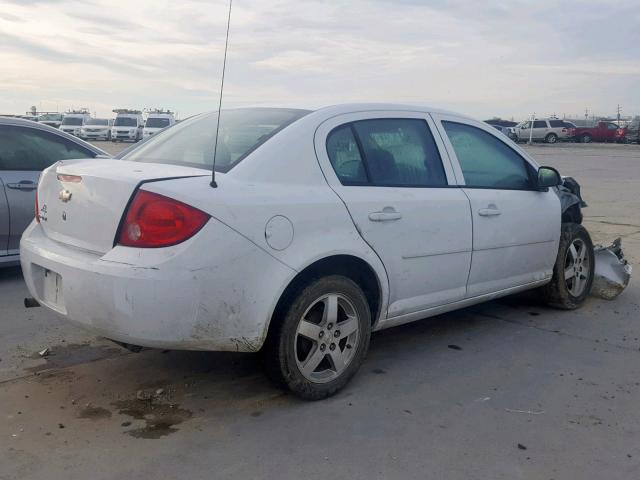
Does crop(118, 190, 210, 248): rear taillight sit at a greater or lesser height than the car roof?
lesser

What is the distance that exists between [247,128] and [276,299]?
112 centimetres

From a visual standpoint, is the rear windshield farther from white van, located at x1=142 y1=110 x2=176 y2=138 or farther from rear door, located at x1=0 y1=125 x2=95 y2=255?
white van, located at x1=142 y1=110 x2=176 y2=138

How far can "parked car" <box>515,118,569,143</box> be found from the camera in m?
48.9

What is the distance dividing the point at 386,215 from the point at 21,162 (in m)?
4.01

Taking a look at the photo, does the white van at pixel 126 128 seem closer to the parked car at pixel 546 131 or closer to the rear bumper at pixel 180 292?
the parked car at pixel 546 131

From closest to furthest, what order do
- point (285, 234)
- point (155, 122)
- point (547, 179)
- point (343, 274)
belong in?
point (285, 234)
point (343, 274)
point (547, 179)
point (155, 122)

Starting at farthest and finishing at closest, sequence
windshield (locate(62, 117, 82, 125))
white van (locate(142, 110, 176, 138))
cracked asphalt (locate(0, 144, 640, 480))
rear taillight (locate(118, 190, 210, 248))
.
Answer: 1. windshield (locate(62, 117, 82, 125))
2. white van (locate(142, 110, 176, 138))
3. rear taillight (locate(118, 190, 210, 248))
4. cracked asphalt (locate(0, 144, 640, 480))

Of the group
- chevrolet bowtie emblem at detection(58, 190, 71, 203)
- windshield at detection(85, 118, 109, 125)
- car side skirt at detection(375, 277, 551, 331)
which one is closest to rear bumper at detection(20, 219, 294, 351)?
chevrolet bowtie emblem at detection(58, 190, 71, 203)

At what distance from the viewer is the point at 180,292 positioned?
3.21 metres

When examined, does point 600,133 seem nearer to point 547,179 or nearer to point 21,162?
point 547,179

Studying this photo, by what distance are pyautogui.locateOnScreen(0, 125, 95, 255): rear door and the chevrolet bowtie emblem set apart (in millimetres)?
2770

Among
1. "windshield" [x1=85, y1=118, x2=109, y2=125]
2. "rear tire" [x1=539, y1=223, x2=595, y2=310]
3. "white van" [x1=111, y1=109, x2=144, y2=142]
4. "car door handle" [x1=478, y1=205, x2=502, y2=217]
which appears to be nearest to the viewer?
"car door handle" [x1=478, y1=205, x2=502, y2=217]

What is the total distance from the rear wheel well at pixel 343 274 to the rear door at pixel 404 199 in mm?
101

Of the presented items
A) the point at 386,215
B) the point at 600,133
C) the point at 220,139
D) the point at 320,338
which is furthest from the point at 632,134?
the point at 320,338
